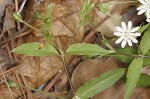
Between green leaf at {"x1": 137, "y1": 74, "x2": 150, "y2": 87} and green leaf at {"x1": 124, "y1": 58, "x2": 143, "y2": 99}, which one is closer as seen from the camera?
green leaf at {"x1": 124, "y1": 58, "x2": 143, "y2": 99}

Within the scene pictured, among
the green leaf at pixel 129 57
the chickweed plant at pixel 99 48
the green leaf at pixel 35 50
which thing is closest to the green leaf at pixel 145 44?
the chickweed plant at pixel 99 48

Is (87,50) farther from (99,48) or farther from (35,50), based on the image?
(35,50)

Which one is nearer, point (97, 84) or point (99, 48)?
point (99, 48)

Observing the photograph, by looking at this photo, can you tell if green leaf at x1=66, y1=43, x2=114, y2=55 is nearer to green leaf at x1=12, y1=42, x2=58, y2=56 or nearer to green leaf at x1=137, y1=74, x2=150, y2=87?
green leaf at x1=12, y1=42, x2=58, y2=56

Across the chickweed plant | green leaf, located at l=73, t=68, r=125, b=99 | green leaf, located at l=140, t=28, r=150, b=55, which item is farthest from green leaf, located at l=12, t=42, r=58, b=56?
green leaf, located at l=140, t=28, r=150, b=55

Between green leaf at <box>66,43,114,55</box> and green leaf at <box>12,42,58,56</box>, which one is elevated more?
green leaf at <box>12,42,58,56</box>

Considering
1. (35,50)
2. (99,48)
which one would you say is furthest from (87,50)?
(35,50)

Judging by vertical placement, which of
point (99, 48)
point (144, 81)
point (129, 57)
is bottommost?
point (144, 81)

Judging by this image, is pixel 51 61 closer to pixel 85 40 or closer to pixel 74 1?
pixel 85 40
